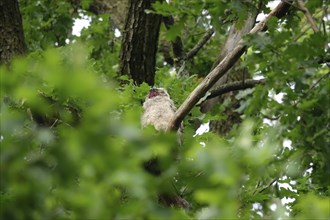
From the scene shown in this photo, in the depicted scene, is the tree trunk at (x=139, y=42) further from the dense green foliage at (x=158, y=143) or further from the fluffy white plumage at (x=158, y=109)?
the fluffy white plumage at (x=158, y=109)

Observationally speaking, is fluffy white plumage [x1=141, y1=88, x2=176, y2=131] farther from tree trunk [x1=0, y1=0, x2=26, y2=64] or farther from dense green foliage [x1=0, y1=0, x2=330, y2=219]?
tree trunk [x1=0, y1=0, x2=26, y2=64]

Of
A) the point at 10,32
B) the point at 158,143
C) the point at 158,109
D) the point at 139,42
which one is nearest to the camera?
the point at 158,143

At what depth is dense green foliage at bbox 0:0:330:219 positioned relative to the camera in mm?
959

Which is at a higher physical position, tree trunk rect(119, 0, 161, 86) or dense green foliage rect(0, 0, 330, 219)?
tree trunk rect(119, 0, 161, 86)

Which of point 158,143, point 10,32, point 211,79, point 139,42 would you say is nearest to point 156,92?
point 211,79

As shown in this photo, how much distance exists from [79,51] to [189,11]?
1098 mm

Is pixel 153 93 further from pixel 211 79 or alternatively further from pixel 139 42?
pixel 139 42

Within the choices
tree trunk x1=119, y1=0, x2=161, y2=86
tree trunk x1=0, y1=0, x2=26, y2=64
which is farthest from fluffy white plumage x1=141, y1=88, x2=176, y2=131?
tree trunk x1=119, y1=0, x2=161, y2=86

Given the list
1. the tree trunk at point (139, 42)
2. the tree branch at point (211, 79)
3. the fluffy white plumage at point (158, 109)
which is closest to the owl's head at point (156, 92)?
the fluffy white plumage at point (158, 109)

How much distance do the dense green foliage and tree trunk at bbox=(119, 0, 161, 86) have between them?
94 cm

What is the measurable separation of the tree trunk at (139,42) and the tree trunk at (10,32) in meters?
0.85

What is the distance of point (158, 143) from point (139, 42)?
3328mm

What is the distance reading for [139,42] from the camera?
14.0 ft

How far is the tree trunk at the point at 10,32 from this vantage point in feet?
11.4
